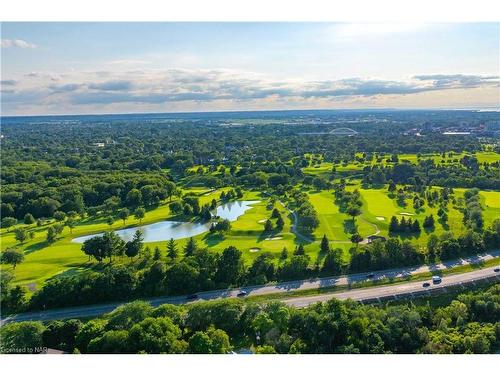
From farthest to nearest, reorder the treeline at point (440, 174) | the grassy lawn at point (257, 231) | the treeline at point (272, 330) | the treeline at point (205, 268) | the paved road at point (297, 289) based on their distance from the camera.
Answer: the treeline at point (440, 174) < the grassy lawn at point (257, 231) < the treeline at point (205, 268) < the paved road at point (297, 289) < the treeline at point (272, 330)

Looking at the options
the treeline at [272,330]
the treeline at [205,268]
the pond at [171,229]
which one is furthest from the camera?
the pond at [171,229]

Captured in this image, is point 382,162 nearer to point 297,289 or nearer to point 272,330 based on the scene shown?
point 297,289

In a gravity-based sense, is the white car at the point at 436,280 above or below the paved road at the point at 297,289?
below

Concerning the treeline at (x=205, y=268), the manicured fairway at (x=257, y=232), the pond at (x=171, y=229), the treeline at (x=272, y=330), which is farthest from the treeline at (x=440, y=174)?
the treeline at (x=272, y=330)

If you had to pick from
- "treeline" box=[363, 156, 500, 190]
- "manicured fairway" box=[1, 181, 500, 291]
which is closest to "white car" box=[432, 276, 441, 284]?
"manicured fairway" box=[1, 181, 500, 291]

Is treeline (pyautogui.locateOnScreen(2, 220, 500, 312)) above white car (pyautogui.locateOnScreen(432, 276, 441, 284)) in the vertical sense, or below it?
above

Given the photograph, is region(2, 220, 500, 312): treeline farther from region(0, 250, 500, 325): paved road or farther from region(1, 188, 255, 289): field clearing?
region(1, 188, 255, 289): field clearing

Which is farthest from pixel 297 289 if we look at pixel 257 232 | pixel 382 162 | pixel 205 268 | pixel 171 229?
pixel 382 162

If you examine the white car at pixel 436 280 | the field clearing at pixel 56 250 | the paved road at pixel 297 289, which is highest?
the field clearing at pixel 56 250

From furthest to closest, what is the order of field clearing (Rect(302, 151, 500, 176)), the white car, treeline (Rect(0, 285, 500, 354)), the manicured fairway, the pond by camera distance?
field clearing (Rect(302, 151, 500, 176))
the pond
the manicured fairway
the white car
treeline (Rect(0, 285, 500, 354))

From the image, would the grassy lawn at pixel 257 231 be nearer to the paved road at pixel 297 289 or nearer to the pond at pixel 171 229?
the pond at pixel 171 229
